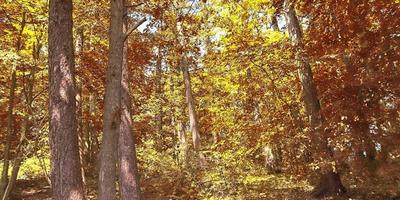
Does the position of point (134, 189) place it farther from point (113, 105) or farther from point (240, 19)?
point (240, 19)

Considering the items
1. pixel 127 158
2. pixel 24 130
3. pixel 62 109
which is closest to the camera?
pixel 62 109

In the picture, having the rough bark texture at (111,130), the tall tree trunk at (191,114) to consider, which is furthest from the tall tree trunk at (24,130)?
the tall tree trunk at (191,114)

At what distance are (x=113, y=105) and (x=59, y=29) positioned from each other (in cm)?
133

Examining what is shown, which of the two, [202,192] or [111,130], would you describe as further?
[202,192]


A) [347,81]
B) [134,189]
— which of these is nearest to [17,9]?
[134,189]

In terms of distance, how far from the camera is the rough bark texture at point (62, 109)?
5.40m

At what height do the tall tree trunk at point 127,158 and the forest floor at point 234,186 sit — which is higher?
the tall tree trunk at point 127,158

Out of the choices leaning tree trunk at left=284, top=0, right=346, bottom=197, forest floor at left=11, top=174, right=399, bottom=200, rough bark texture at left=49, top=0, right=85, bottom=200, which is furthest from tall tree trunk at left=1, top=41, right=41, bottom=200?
leaning tree trunk at left=284, top=0, right=346, bottom=197

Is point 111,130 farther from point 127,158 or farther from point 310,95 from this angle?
point 310,95

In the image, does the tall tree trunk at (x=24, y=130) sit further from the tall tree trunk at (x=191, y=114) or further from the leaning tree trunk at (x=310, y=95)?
the leaning tree trunk at (x=310, y=95)

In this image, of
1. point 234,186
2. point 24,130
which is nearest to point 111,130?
point 234,186

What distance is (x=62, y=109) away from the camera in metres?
5.54

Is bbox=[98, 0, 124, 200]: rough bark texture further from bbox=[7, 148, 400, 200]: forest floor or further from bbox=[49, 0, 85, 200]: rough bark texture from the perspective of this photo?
bbox=[7, 148, 400, 200]: forest floor

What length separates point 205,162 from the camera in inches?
495
